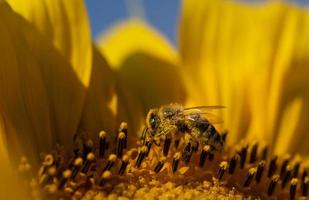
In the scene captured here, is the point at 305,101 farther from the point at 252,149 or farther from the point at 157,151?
the point at 157,151

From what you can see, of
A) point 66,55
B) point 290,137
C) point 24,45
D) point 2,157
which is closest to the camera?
point 2,157

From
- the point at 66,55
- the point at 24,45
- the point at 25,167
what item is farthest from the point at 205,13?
the point at 25,167

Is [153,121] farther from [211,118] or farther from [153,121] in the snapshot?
[211,118]

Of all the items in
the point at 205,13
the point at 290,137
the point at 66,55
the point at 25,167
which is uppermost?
the point at 205,13

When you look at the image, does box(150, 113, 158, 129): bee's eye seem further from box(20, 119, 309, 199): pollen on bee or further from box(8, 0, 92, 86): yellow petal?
box(8, 0, 92, 86): yellow petal

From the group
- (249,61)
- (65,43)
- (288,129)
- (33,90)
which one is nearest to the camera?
(33,90)

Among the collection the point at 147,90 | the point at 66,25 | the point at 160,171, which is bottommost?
the point at 160,171

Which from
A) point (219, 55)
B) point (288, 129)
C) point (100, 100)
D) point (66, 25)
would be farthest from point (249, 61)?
point (66, 25)
